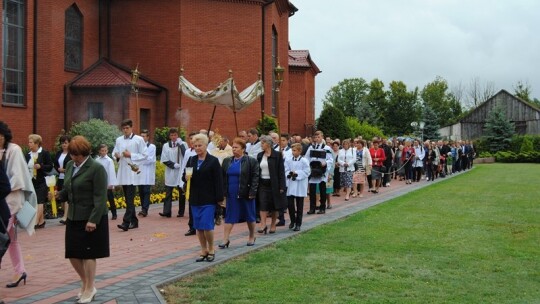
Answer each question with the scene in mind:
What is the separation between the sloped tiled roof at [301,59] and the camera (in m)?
46.6

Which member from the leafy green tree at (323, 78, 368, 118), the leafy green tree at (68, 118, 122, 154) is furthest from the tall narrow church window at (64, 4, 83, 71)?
the leafy green tree at (323, 78, 368, 118)

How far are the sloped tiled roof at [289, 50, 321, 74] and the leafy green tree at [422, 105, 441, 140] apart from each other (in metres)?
19.1

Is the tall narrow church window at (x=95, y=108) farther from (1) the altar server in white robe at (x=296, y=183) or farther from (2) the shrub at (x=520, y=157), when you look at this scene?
(2) the shrub at (x=520, y=157)

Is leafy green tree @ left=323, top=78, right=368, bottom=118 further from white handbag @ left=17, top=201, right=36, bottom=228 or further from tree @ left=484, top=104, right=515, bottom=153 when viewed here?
white handbag @ left=17, top=201, right=36, bottom=228

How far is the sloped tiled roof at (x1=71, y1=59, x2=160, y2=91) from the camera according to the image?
29.4 m

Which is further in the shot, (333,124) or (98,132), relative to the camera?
(333,124)

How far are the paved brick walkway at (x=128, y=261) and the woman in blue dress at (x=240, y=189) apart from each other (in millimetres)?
437

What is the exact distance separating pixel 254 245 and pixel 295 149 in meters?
3.54

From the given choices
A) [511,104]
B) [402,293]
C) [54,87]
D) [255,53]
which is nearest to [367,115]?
[511,104]

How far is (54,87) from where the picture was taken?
28.5 meters

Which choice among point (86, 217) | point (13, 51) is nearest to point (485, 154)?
point (13, 51)

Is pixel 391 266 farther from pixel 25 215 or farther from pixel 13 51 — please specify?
pixel 13 51

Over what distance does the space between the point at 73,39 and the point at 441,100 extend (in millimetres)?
80715

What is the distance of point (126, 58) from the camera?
3197cm
